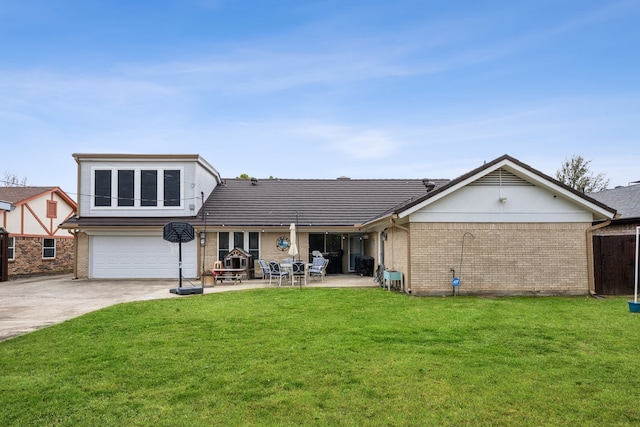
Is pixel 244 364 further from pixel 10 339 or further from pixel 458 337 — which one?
pixel 10 339

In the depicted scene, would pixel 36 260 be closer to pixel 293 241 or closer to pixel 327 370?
pixel 293 241

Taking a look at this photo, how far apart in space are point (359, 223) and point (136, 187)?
1069 centimetres

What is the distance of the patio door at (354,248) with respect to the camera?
2125 centimetres

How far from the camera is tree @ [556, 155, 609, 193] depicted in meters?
42.3

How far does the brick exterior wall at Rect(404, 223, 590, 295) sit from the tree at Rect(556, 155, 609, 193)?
34702 mm

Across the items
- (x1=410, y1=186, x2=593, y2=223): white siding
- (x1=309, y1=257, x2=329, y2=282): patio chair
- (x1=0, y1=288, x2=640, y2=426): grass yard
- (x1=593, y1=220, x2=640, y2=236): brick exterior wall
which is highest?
(x1=410, y1=186, x2=593, y2=223): white siding

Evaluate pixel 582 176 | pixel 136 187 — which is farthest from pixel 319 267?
pixel 582 176

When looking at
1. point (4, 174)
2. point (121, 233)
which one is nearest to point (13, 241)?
point (121, 233)

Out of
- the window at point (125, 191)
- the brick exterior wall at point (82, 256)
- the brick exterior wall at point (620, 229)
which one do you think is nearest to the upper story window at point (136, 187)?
the window at point (125, 191)

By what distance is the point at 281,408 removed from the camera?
13.8ft

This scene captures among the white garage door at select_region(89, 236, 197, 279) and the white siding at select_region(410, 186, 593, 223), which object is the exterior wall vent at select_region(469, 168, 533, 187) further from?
the white garage door at select_region(89, 236, 197, 279)

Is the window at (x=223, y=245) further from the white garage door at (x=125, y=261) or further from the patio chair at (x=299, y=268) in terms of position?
the patio chair at (x=299, y=268)

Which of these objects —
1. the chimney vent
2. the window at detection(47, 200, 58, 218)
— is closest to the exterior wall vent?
the chimney vent

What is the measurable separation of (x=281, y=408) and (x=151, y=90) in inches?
633
